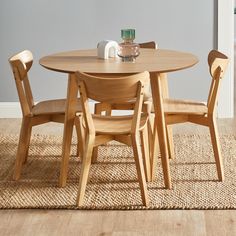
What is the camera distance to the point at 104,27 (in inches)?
210

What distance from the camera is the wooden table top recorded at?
3660 millimetres

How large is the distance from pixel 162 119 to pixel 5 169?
103 cm

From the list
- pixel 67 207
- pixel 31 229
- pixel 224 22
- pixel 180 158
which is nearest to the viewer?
pixel 31 229

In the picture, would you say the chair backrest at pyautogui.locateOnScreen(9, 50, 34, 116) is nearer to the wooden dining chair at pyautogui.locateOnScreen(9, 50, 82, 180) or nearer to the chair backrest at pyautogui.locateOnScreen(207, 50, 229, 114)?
the wooden dining chair at pyautogui.locateOnScreen(9, 50, 82, 180)

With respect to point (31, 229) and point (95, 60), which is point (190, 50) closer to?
point (95, 60)

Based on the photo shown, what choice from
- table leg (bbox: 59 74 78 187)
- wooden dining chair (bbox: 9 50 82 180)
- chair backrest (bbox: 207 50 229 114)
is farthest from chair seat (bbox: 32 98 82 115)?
chair backrest (bbox: 207 50 229 114)

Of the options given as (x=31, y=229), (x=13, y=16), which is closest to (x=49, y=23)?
(x=13, y=16)

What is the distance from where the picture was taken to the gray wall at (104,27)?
5273 mm

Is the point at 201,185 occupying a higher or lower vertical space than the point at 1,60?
lower

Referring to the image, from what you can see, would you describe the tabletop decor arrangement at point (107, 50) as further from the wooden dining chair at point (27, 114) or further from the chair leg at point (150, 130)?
the chair leg at point (150, 130)

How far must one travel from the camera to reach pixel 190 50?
17.5 ft

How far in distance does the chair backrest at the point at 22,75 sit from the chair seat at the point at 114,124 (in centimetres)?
44

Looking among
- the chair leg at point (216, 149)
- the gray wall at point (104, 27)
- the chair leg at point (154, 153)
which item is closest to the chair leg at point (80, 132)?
the chair leg at point (154, 153)

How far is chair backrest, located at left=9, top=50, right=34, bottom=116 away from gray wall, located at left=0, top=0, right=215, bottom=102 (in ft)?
3.95
